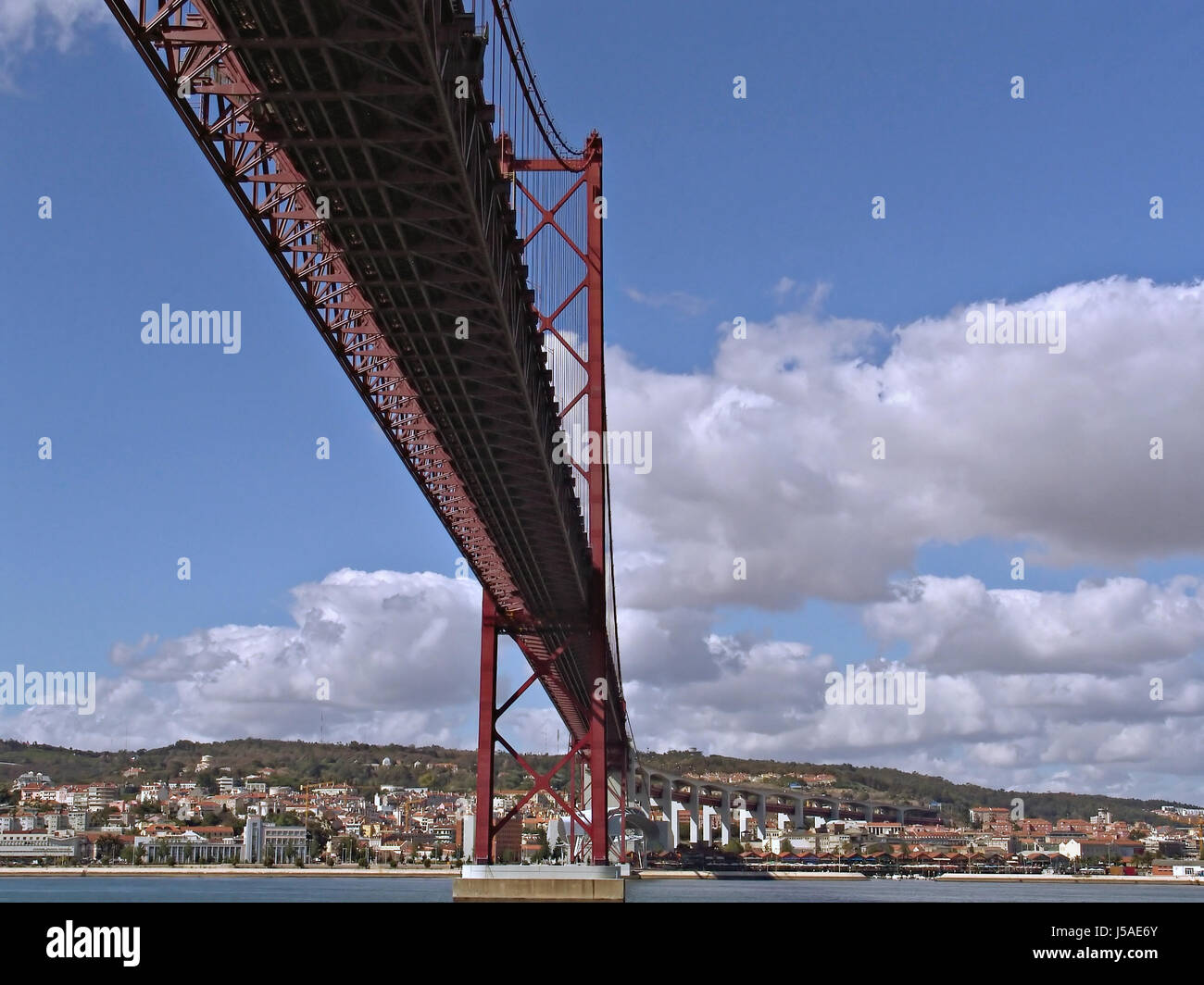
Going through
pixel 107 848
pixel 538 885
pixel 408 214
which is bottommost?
pixel 107 848

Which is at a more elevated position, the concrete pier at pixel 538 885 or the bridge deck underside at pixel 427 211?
the bridge deck underside at pixel 427 211

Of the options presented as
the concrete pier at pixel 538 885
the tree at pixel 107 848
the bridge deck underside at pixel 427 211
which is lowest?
the tree at pixel 107 848

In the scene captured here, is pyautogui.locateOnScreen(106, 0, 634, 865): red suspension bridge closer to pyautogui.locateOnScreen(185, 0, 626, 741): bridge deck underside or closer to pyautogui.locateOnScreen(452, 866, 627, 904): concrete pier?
pyautogui.locateOnScreen(185, 0, 626, 741): bridge deck underside

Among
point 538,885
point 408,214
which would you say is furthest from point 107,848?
point 408,214

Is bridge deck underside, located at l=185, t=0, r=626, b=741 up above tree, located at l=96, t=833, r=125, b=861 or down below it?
above

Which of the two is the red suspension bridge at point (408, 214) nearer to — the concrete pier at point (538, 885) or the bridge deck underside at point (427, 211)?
the bridge deck underside at point (427, 211)

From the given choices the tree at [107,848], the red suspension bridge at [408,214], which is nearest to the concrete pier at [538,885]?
the red suspension bridge at [408,214]

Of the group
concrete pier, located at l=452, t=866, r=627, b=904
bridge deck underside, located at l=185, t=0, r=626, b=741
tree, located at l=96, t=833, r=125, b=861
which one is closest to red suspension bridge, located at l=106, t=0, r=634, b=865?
bridge deck underside, located at l=185, t=0, r=626, b=741

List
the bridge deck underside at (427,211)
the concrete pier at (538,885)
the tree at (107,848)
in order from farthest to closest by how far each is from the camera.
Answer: the tree at (107,848) < the concrete pier at (538,885) < the bridge deck underside at (427,211)

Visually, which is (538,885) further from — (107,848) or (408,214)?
(107,848)

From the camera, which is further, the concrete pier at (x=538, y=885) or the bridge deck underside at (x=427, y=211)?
the concrete pier at (x=538, y=885)
